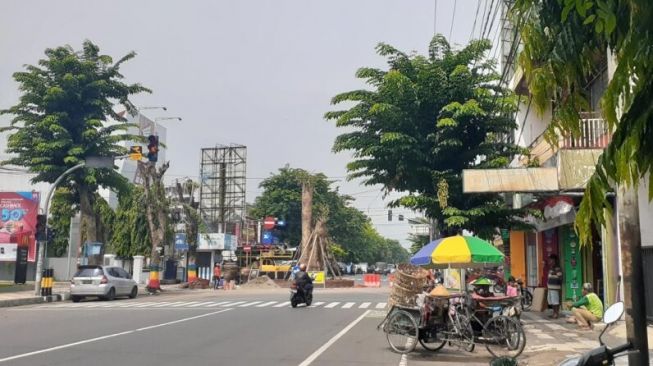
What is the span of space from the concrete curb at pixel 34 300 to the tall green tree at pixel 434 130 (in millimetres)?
14220


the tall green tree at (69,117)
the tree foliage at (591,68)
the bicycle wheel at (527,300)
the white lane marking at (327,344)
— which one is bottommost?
the white lane marking at (327,344)

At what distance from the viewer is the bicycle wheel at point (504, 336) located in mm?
11188

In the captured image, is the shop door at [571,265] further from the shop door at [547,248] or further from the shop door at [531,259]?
the shop door at [531,259]

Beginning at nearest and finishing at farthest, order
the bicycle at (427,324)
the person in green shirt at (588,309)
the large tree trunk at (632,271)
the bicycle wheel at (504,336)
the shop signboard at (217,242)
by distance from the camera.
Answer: the large tree trunk at (632,271), the bicycle wheel at (504,336), the bicycle at (427,324), the person in green shirt at (588,309), the shop signboard at (217,242)

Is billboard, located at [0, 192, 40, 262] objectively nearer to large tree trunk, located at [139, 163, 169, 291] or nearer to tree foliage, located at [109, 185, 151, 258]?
large tree trunk, located at [139, 163, 169, 291]

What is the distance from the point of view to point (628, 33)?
126 inches

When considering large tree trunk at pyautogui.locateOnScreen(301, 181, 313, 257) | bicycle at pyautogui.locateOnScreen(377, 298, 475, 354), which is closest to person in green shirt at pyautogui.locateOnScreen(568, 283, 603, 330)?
bicycle at pyautogui.locateOnScreen(377, 298, 475, 354)

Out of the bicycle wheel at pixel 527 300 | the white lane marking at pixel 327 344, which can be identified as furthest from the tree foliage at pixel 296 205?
the white lane marking at pixel 327 344

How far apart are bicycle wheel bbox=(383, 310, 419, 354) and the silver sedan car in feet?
61.1

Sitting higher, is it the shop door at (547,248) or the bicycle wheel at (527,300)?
the shop door at (547,248)

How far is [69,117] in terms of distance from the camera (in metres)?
34.2

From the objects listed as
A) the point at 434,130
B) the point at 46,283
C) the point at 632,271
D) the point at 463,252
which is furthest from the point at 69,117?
the point at 632,271

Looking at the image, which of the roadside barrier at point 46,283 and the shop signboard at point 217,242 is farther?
the shop signboard at point 217,242

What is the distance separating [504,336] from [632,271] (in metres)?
5.38
